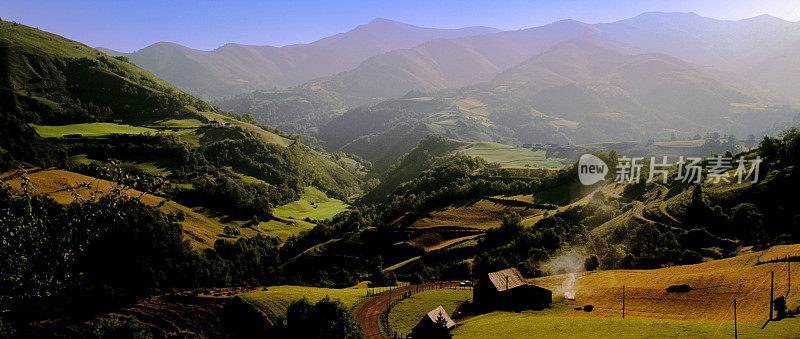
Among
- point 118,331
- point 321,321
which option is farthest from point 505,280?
point 118,331

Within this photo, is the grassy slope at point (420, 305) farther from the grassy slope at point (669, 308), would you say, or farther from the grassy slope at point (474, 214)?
the grassy slope at point (474, 214)

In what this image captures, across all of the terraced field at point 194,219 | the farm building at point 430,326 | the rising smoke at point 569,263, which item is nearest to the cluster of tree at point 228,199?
the terraced field at point 194,219

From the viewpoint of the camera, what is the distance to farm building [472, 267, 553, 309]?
167 ft

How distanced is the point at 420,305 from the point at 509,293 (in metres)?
13.2

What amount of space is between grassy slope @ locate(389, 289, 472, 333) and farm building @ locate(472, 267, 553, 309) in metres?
5.42

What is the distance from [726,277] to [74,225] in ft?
182

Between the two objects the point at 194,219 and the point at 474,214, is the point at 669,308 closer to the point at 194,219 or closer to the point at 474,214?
the point at 474,214

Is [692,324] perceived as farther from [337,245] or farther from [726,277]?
[337,245]

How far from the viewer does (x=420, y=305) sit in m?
58.5

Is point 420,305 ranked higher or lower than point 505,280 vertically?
lower

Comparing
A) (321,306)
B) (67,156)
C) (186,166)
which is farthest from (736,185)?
(67,156)

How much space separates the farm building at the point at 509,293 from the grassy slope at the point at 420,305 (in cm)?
542

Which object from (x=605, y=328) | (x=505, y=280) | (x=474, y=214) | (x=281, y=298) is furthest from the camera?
(x=474, y=214)

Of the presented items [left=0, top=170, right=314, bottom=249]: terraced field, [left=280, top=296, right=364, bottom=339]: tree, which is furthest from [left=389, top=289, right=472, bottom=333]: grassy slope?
[left=0, top=170, right=314, bottom=249]: terraced field
